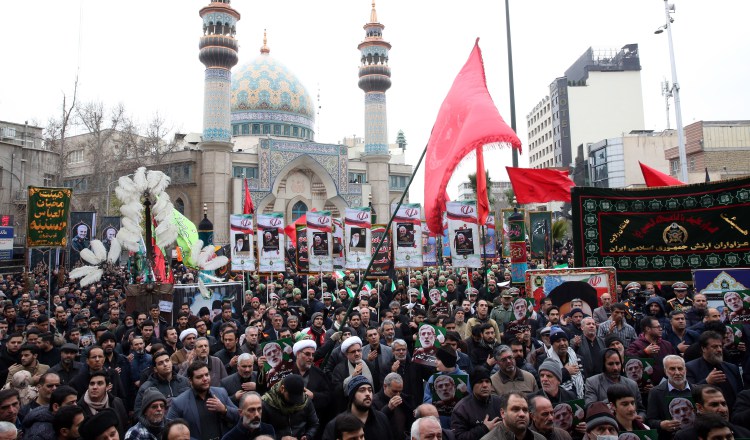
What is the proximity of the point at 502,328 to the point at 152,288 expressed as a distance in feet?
18.1

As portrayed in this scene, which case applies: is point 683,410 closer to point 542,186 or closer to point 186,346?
point 186,346

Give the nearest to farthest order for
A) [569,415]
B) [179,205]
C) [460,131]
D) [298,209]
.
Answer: [569,415] < [460,131] < [179,205] < [298,209]

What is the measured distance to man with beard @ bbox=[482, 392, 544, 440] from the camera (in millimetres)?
3598

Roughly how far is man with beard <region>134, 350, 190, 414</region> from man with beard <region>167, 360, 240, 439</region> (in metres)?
0.59

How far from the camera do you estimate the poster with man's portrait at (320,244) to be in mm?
13750

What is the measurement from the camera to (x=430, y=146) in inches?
252

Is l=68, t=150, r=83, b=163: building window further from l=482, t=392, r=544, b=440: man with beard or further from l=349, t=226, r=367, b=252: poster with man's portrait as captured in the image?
l=482, t=392, r=544, b=440: man with beard

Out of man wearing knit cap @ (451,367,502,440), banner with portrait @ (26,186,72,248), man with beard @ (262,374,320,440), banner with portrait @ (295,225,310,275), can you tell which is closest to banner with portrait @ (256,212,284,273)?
banner with portrait @ (295,225,310,275)

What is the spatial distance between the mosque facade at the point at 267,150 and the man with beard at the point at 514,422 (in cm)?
2905

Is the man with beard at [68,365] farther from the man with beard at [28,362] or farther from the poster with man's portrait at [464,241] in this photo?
the poster with man's portrait at [464,241]

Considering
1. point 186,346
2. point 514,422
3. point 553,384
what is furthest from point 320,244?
point 514,422

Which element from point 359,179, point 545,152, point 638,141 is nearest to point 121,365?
point 359,179

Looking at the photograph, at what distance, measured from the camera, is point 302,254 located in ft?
50.4

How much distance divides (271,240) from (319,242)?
1.18 meters
